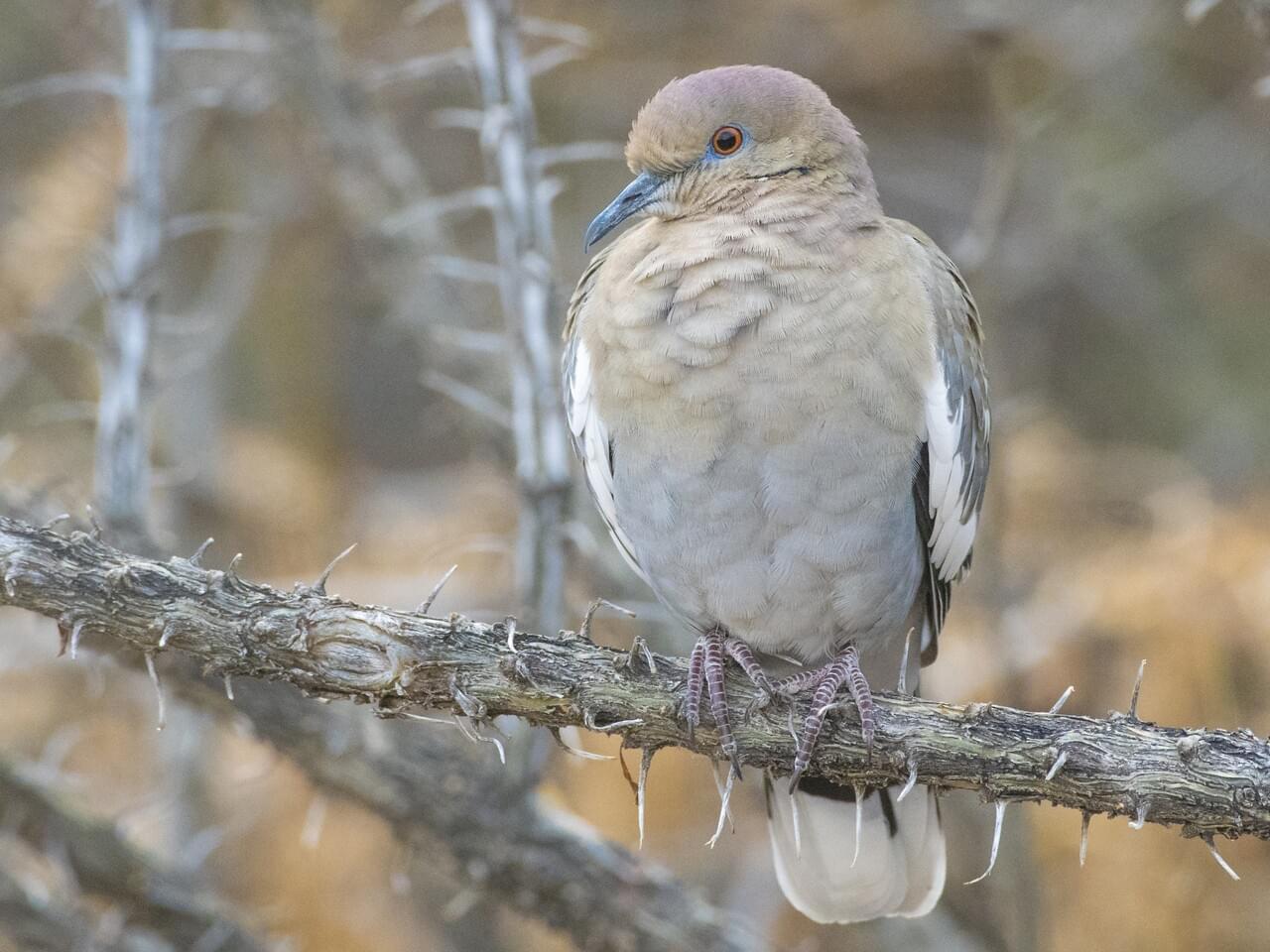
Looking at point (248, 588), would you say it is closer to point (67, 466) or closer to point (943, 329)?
point (943, 329)

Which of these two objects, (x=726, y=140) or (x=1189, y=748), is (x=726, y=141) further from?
(x=1189, y=748)

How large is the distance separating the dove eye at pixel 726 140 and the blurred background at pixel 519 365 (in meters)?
0.40

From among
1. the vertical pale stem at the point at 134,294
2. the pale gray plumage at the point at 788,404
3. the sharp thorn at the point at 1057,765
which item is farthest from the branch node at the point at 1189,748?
the vertical pale stem at the point at 134,294

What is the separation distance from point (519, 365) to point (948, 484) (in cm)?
120

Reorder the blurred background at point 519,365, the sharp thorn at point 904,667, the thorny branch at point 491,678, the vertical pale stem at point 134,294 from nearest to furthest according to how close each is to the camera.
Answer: the thorny branch at point 491,678 < the sharp thorn at point 904,667 < the vertical pale stem at point 134,294 < the blurred background at point 519,365

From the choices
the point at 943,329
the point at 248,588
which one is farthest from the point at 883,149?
the point at 248,588

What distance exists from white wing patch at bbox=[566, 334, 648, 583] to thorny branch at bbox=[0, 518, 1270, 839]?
36.9 inches

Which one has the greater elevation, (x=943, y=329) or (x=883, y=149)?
(x=883, y=149)

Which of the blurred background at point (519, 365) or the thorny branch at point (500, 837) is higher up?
the blurred background at point (519, 365)

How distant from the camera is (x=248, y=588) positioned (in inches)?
96.3

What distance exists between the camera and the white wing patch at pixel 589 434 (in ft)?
11.4

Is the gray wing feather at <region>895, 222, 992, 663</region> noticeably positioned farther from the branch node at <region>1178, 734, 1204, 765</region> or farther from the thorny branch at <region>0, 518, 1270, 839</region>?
the branch node at <region>1178, 734, 1204, 765</region>

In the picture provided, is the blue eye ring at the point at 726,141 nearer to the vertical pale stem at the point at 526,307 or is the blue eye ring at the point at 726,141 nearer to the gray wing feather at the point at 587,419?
the gray wing feather at the point at 587,419

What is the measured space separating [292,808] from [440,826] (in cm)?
195
